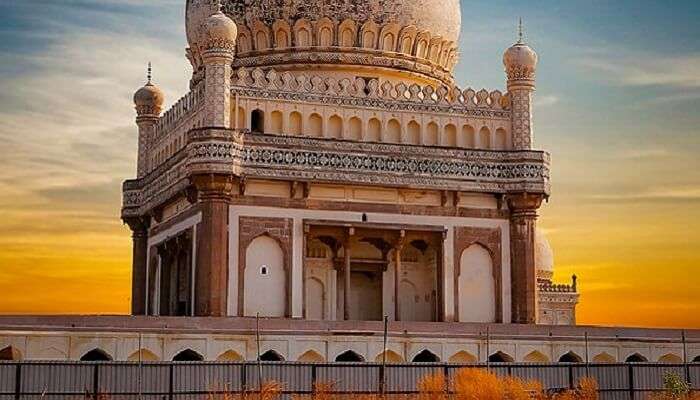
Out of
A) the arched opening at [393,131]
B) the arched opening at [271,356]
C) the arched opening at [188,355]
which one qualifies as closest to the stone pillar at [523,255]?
the arched opening at [393,131]

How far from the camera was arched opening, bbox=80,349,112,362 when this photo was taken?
2405cm

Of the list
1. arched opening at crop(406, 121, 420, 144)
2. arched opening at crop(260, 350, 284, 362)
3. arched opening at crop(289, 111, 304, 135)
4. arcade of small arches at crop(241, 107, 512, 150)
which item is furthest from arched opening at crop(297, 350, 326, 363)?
arched opening at crop(406, 121, 420, 144)

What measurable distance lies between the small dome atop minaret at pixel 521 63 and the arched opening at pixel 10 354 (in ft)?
47.8

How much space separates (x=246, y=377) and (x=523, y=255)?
423 inches

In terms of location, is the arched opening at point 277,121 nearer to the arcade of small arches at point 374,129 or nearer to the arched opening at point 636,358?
the arcade of small arches at point 374,129

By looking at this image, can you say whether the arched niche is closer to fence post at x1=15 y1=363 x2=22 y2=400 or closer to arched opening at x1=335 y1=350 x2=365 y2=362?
arched opening at x1=335 y1=350 x2=365 y2=362

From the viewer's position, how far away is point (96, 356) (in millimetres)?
24219

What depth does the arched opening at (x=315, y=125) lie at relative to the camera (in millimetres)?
30578

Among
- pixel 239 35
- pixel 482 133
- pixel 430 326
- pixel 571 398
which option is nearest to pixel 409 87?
pixel 482 133

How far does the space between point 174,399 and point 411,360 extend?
5.78 m

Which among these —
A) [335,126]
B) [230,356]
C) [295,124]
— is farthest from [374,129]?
[230,356]

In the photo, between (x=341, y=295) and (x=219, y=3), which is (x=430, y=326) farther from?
(x=219, y=3)

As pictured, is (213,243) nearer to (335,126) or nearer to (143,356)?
(335,126)

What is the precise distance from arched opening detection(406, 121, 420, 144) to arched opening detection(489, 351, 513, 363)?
21.4 ft
